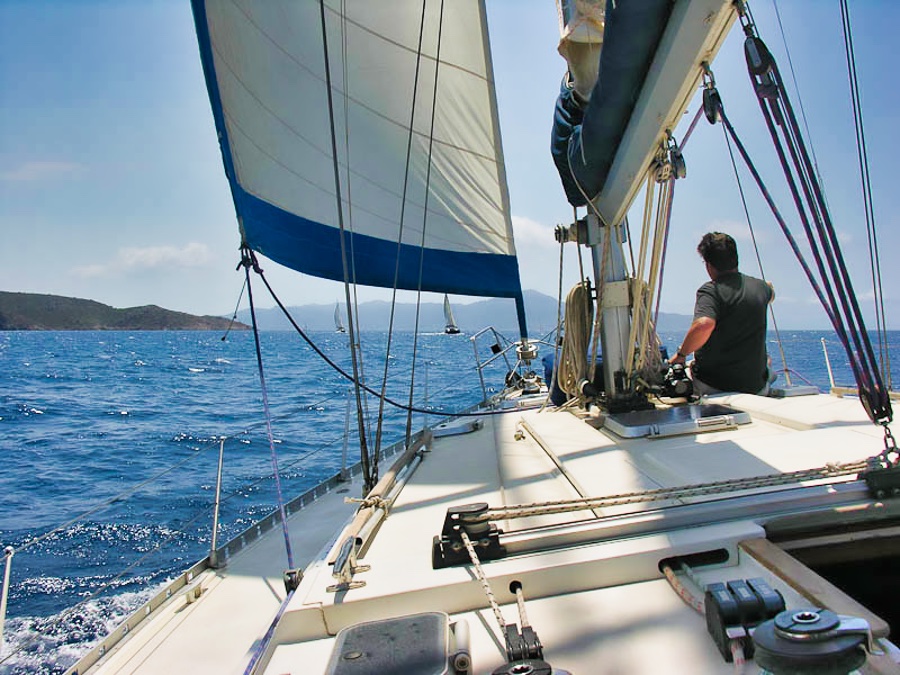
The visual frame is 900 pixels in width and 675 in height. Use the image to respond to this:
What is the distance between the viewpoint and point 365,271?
12.2 ft

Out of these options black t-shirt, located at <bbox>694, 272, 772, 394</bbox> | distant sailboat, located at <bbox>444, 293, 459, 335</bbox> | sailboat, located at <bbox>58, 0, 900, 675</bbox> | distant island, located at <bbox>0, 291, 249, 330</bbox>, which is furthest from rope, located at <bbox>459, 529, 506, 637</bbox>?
distant island, located at <bbox>0, 291, 249, 330</bbox>

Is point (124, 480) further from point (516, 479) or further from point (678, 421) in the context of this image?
point (678, 421)

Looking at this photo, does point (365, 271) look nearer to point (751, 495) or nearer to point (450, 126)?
point (450, 126)

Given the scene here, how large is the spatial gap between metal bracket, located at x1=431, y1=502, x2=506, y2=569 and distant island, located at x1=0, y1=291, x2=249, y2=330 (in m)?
105

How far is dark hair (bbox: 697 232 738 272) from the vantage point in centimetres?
295

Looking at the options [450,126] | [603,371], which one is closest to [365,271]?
[450,126]

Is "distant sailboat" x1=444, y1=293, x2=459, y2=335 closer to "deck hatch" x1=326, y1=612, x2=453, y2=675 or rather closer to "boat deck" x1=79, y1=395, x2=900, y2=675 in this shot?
"boat deck" x1=79, y1=395, x2=900, y2=675

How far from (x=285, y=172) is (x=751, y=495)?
2.95 m

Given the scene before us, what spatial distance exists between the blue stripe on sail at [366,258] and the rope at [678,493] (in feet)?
7.14

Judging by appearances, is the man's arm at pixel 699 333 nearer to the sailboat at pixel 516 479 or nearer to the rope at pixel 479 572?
the sailboat at pixel 516 479

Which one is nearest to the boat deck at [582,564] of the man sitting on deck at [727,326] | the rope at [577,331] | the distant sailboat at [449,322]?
the man sitting on deck at [727,326]

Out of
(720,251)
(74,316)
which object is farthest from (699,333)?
(74,316)

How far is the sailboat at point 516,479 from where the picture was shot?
3.51ft

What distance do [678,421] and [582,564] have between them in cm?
124
